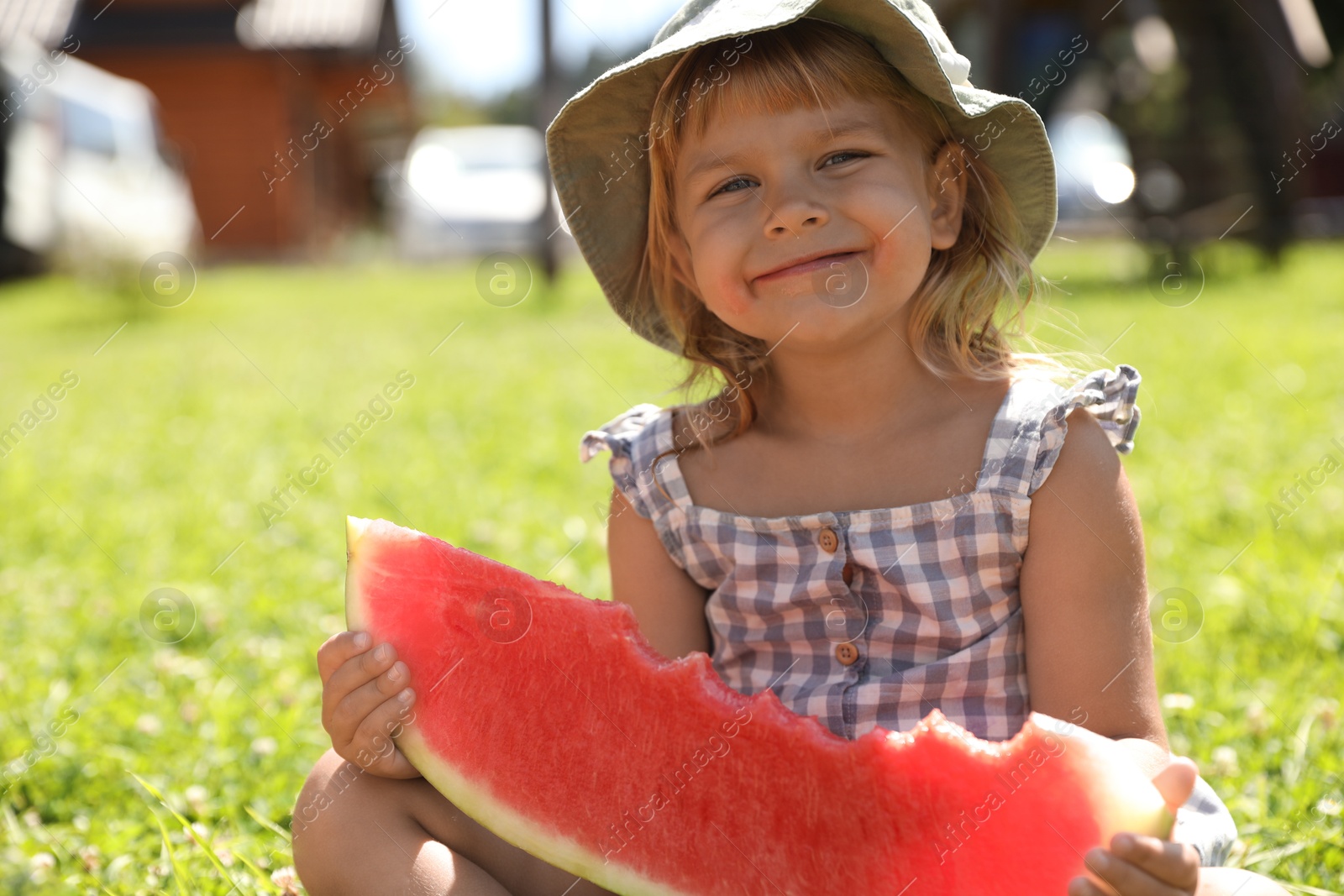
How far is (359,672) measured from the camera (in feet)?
5.30

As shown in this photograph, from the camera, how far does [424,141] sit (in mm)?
20953

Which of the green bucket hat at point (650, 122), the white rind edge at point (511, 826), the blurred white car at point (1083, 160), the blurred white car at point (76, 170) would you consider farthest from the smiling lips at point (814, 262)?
the blurred white car at point (1083, 160)

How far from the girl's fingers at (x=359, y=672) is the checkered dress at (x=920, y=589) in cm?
61

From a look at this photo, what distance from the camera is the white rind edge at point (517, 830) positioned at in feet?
4.93

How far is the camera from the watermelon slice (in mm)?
1333

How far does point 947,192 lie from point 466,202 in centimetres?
1647

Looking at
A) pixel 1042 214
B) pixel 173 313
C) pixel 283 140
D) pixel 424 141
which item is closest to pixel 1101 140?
pixel 424 141

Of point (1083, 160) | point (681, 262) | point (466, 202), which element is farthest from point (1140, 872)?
point (1083, 160)

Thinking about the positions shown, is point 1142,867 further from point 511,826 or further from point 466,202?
point 466,202

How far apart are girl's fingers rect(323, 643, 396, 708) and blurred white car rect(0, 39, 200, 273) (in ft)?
32.3

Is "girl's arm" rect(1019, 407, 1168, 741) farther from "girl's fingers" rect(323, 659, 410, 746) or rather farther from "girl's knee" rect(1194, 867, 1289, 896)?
"girl's fingers" rect(323, 659, 410, 746)

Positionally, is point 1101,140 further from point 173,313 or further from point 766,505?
point 766,505

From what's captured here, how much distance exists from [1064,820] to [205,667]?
7.09 ft

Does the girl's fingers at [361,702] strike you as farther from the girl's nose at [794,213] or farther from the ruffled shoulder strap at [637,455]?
the girl's nose at [794,213]
